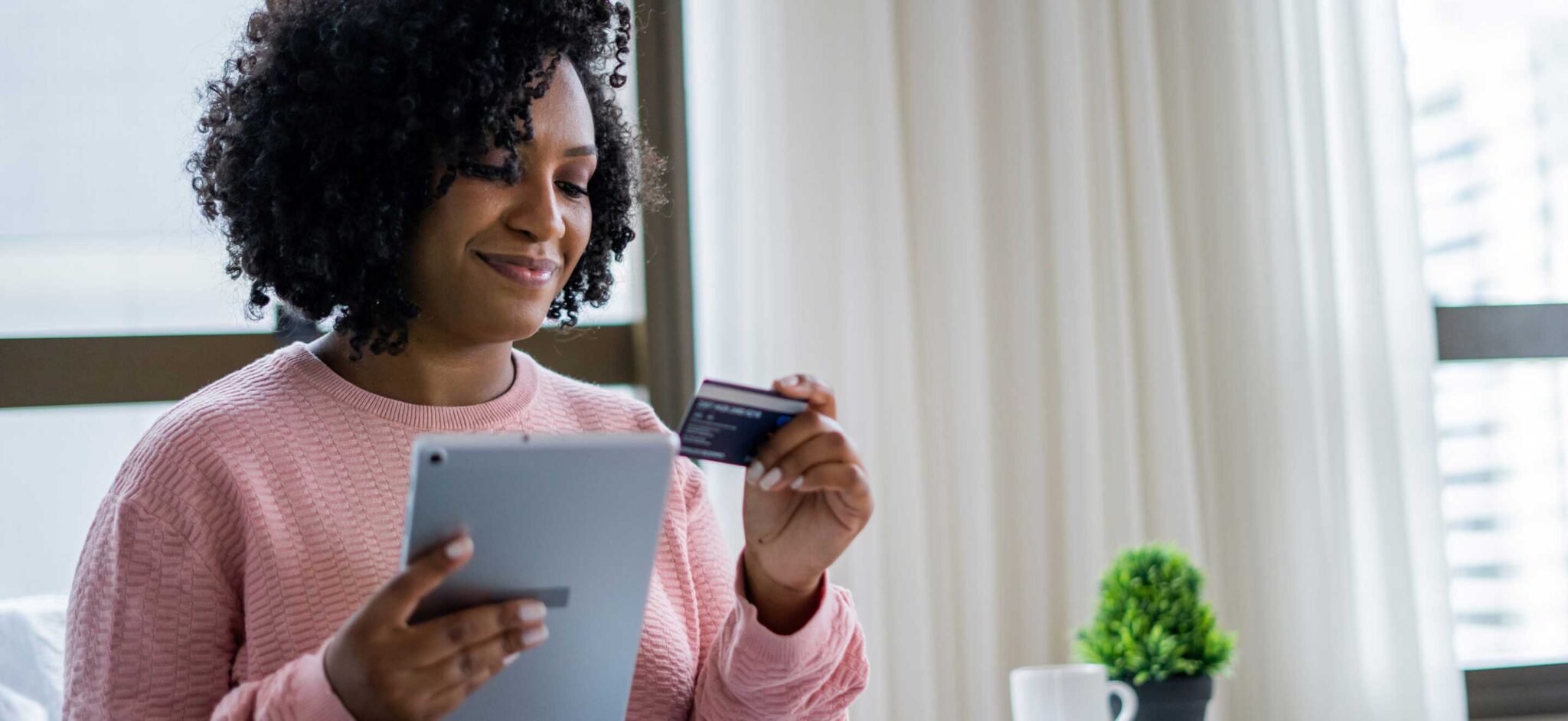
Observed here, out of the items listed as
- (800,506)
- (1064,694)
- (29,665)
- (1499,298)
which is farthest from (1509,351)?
(29,665)

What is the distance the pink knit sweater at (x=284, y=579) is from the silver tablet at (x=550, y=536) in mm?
132

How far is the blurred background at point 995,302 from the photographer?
7.00ft

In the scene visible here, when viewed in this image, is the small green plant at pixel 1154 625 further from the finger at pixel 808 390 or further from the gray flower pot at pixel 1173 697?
the finger at pixel 808 390

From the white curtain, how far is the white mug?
0.53m

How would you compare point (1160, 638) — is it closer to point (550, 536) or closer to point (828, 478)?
point (828, 478)

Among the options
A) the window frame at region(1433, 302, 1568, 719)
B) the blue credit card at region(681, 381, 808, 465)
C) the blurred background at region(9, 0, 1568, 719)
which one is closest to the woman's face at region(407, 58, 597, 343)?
the blue credit card at region(681, 381, 808, 465)

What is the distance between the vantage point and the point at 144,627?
3.22 ft

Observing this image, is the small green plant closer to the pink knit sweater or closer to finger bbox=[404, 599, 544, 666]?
the pink knit sweater

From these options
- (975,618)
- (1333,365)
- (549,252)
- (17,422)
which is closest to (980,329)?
(975,618)

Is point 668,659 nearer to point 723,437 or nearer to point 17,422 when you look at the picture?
point 723,437

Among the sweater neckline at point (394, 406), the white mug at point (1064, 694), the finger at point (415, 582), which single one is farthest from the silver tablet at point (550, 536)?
the white mug at point (1064, 694)

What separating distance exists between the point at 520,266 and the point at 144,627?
0.39 meters

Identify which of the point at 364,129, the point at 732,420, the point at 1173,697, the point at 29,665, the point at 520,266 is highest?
the point at 364,129

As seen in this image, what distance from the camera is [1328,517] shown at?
241 cm
